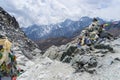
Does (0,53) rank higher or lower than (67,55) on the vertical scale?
higher

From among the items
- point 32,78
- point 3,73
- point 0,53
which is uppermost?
point 0,53

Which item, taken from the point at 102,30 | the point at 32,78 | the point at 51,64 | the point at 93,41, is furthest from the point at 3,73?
the point at 102,30

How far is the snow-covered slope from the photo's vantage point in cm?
1988

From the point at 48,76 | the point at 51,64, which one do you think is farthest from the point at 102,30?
the point at 48,76

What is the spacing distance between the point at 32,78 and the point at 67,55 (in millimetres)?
6393

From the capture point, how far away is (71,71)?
69.9 ft

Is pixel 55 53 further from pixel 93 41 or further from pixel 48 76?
pixel 48 76

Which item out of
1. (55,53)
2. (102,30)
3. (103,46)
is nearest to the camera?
(103,46)

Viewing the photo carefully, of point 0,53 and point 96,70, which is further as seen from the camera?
point 96,70

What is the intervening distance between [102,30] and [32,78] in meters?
12.3

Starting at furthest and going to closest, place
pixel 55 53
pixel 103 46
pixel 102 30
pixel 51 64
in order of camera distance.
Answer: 1. pixel 102 30
2. pixel 55 53
3. pixel 103 46
4. pixel 51 64

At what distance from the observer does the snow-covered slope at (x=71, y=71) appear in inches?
783

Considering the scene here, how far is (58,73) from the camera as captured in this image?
2091cm

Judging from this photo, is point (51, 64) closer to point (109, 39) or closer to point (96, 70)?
point (96, 70)
